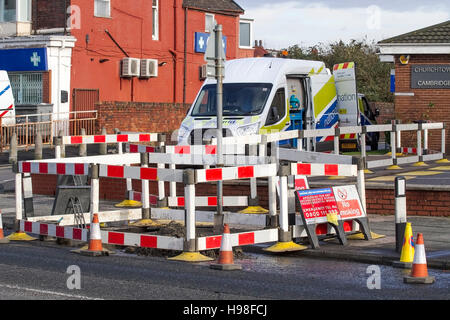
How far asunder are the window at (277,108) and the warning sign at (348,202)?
8649 millimetres

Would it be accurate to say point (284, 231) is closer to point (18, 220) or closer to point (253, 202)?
point (253, 202)

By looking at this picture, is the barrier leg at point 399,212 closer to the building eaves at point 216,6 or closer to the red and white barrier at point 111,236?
the red and white barrier at point 111,236

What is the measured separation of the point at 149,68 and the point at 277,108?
19.3 metres

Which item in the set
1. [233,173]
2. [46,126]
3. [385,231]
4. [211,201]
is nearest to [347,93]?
[211,201]

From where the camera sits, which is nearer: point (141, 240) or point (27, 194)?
point (141, 240)

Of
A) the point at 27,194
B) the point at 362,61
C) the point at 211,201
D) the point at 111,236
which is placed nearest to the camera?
the point at 111,236

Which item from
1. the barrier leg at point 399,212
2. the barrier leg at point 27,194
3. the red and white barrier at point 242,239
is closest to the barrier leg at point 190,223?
the red and white barrier at point 242,239

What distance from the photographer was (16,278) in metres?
10.1

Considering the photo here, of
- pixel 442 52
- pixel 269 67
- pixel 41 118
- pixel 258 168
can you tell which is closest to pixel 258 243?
pixel 258 168

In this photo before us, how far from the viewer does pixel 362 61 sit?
189 feet

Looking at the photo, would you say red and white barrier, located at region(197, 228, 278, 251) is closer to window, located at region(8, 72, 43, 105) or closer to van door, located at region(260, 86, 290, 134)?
van door, located at region(260, 86, 290, 134)

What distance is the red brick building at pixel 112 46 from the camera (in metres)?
36.7

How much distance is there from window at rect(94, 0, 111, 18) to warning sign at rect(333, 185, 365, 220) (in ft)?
89.2
